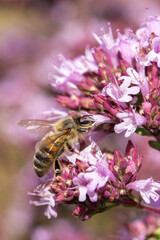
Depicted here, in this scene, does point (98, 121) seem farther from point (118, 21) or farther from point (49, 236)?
point (118, 21)

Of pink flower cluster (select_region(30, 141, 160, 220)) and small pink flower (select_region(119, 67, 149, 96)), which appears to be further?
small pink flower (select_region(119, 67, 149, 96))

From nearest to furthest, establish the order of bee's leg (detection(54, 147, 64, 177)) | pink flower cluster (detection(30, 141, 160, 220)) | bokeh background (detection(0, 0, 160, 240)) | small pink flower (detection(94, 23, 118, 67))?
pink flower cluster (detection(30, 141, 160, 220)) → bee's leg (detection(54, 147, 64, 177)) → small pink flower (detection(94, 23, 118, 67)) → bokeh background (detection(0, 0, 160, 240))

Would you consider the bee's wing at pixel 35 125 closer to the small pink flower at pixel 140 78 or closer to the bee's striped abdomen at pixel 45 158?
the bee's striped abdomen at pixel 45 158

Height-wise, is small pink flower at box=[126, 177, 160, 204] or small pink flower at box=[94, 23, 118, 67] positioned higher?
small pink flower at box=[94, 23, 118, 67]

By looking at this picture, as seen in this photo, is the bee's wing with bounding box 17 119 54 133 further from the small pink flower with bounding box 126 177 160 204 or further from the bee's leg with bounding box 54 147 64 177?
the small pink flower with bounding box 126 177 160 204

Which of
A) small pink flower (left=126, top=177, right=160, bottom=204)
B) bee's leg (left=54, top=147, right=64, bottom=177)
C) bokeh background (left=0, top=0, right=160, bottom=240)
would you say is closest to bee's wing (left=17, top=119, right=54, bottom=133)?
bee's leg (left=54, top=147, right=64, bottom=177)

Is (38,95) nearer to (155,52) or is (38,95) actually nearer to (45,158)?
(45,158)
